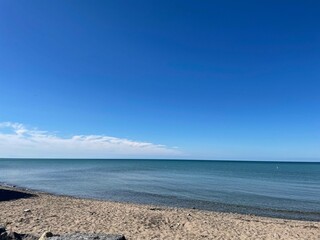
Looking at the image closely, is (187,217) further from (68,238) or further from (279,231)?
(68,238)

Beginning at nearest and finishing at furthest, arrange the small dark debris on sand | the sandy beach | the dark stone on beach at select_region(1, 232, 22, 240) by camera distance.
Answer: the small dark debris on sand → the dark stone on beach at select_region(1, 232, 22, 240) → the sandy beach

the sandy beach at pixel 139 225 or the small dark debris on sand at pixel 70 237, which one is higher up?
the small dark debris on sand at pixel 70 237

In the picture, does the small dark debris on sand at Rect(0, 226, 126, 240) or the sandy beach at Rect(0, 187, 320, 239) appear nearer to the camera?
the small dark debris on sand at Rect(0, 226, 126, 240)

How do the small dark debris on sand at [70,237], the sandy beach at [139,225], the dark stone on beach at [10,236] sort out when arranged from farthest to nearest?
the sandy beach at [139,225], the dark stone on beach at [10,236], the small dark debris on sand at [70,237]

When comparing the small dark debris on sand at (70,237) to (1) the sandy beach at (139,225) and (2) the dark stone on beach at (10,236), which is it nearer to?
(2) the dark stone on beach at (10,236)

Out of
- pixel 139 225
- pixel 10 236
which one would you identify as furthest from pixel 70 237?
pixel 139 225

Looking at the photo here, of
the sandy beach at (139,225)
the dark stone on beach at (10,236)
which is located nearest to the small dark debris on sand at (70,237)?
the dark stone on beach at (10,236)

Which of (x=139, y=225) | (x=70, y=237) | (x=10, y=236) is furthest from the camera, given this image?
(x=139, y=225)

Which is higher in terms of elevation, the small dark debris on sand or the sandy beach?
the small dark debris on sand

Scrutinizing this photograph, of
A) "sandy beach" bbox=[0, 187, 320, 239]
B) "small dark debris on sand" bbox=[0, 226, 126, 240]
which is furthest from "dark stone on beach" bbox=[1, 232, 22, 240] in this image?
"sandy beach" bbox=[0, 187, 320, 239]

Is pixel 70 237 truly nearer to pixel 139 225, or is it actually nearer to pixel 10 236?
pixel 10 236

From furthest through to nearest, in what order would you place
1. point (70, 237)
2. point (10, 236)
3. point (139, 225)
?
point (139, 225) → point (10, 236) → point (70, 237)

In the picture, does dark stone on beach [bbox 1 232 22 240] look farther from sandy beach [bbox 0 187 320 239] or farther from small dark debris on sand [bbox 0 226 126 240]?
sandy beach [bbox 0 187 320 239]

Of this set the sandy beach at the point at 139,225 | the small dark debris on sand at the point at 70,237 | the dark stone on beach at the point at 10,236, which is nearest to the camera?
the small dark debris on sand at the point at 70,237
